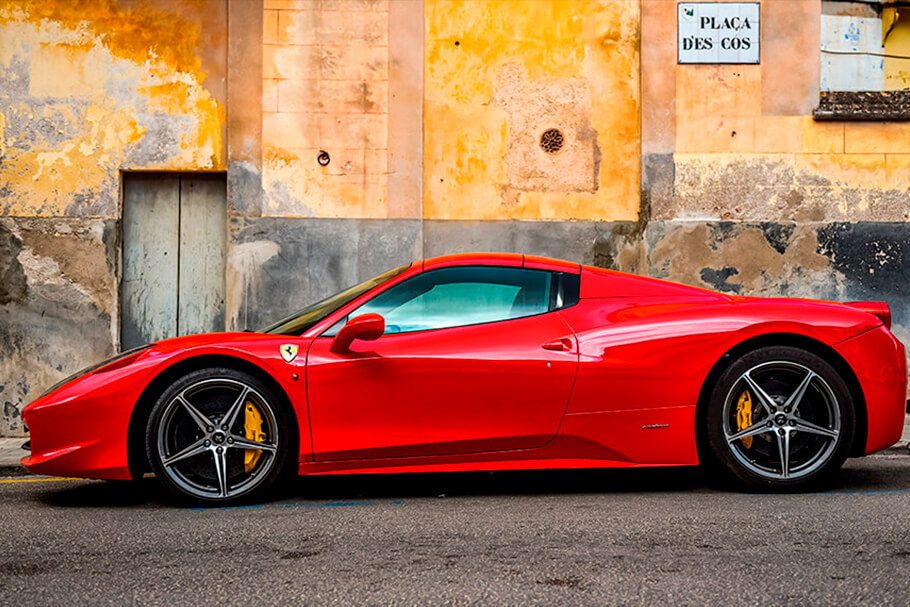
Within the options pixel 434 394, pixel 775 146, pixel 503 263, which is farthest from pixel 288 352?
pixel 775 146

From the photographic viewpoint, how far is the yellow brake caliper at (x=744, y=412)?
5000mm

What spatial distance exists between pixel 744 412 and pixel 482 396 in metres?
1.35

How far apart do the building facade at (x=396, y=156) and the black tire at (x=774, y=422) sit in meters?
4.77

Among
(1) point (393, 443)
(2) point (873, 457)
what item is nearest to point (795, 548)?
(1) point (393, 443)

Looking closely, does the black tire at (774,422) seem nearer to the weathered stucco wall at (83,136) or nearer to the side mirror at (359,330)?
the side mirror at (359,330)

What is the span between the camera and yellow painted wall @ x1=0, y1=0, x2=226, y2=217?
9555mm

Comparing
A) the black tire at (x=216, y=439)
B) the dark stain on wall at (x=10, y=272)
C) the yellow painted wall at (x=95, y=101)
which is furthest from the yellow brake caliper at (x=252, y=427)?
the dark stain on wall at (x=10, y=272)

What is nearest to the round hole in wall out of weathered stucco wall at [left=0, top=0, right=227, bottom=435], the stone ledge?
the stone ledge

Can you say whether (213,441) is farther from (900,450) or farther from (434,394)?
(900,450)

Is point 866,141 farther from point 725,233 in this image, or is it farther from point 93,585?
point 93,585

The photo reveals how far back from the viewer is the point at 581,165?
387 inches

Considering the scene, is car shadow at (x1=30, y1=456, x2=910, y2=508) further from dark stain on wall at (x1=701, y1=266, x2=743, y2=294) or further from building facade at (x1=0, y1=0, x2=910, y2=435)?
building facade at (x1=0, y1=0, x2=910, y2=435)

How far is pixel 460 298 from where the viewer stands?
5.16 m

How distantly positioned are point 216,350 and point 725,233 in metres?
6.24
